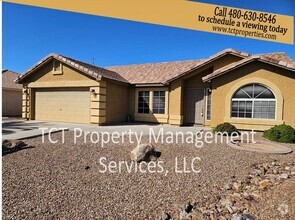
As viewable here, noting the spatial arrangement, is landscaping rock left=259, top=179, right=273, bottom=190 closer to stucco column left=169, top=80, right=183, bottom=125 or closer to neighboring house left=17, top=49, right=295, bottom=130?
neighboring house left=17, top=49, right=295, bottom=130

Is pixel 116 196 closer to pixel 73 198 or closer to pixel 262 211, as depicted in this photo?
pixel 73 198

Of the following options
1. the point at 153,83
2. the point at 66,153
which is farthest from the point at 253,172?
the point at 153,83

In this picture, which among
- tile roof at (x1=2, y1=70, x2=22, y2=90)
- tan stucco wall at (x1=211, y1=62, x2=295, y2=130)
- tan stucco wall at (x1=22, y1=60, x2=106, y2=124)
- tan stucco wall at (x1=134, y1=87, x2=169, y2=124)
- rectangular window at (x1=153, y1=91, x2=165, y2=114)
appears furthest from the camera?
tile roof at (x1=2, y1=70, x2=22, y2=90)

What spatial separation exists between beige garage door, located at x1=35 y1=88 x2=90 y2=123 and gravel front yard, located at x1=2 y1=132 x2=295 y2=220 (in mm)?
7604

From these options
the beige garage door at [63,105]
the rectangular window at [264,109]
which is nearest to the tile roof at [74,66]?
the beige garage door at [63,105]

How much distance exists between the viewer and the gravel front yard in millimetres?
3834

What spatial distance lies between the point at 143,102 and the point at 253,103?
7.64 metres

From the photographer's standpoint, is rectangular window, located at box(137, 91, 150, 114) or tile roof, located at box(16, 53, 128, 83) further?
rectangular window, located at box(137, 91, 150, 114)

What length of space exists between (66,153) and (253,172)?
17.8ft

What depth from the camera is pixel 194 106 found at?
1488 centimetres

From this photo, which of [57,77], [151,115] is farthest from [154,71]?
[57,77]

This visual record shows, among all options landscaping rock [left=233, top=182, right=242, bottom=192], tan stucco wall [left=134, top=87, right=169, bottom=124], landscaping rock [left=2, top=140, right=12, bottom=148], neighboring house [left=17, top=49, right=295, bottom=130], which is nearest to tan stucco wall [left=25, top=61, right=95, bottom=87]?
neighboring house [left=17, top=49, right=295, bottom=130]

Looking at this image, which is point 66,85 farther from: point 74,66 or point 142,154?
point 142,154

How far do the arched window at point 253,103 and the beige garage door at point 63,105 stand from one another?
29.9 ft
